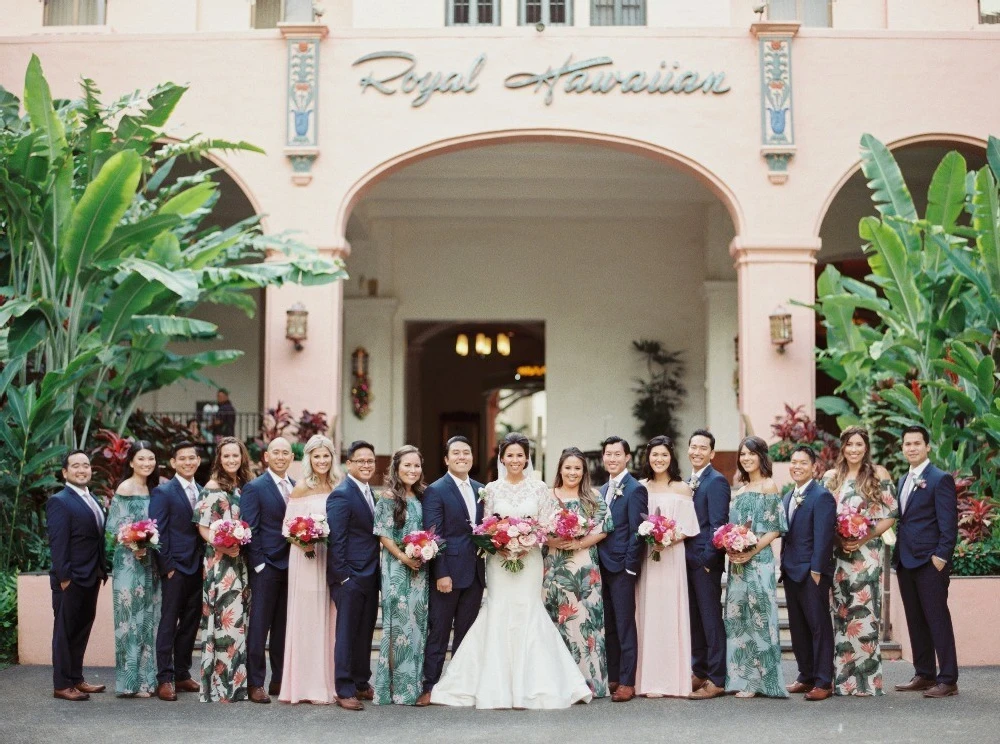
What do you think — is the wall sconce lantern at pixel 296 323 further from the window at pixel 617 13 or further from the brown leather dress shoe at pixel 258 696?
the brown leather dress shoe at pixel 258 696

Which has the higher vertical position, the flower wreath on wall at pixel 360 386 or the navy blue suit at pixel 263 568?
the flower wreath on wall at pixel 360 386

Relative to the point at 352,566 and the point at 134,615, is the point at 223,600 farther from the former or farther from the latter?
the point at 352,566

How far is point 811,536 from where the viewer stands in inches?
337

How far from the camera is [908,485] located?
29.3ft

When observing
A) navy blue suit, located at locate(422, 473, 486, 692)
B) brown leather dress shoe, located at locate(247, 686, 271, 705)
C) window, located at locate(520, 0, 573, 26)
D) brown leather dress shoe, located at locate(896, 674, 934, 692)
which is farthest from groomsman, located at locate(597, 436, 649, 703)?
window, located at locate(520, 0, 573, 26)

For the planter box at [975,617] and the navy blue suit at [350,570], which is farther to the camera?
the planter box at [975,617]

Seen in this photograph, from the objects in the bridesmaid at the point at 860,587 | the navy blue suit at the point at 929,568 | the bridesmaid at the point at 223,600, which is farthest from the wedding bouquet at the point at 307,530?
the navy blue suit at the point at 929,568

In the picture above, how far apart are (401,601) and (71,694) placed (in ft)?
8.09

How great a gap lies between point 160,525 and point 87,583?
735 mm

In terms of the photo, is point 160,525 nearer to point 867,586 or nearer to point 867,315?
point 867,586

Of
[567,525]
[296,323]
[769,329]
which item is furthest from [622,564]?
[296,323]

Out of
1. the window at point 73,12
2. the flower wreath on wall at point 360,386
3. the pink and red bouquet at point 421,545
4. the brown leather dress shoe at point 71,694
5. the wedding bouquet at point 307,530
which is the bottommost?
the brown leather dress shoe at point 71,694

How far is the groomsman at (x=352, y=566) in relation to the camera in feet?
27.1

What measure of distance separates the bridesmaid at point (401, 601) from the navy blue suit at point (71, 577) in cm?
218
